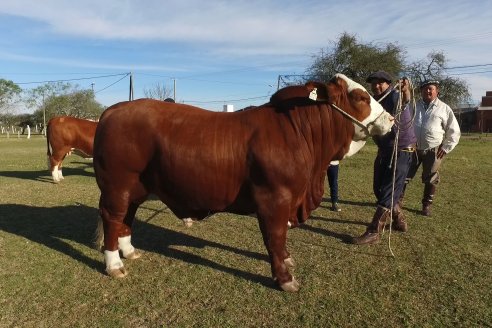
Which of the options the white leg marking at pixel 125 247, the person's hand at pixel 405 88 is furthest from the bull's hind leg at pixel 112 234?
the person's hand at pixel 405 88

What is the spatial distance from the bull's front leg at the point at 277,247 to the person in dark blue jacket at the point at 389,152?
5.58ft

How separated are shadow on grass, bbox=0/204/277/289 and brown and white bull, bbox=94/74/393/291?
0.79m

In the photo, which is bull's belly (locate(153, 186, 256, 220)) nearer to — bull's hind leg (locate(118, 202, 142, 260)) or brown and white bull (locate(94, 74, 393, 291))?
brown and white bull (locate(94, 74, 393, 291))

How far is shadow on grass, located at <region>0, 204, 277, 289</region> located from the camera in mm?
4727

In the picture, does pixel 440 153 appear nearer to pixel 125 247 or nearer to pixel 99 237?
pixel 125 247

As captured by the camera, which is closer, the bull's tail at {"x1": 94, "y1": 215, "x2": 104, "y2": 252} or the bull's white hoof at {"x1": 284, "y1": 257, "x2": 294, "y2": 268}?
the bull's white hoof at {"x1": 284, "y1": 257, "x2": 294, "y2": 268}

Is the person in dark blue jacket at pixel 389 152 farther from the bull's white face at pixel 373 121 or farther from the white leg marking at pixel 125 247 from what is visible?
the white leg marking at pixel 125 247

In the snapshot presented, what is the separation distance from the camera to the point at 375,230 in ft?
17.6

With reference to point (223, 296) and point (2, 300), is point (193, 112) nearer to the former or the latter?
point (223, 296)

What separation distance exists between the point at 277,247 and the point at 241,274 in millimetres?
661

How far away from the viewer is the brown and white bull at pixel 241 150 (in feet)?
12.6

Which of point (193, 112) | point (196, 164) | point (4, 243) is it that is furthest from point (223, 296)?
point (4, 243)

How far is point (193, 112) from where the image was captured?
4.11m

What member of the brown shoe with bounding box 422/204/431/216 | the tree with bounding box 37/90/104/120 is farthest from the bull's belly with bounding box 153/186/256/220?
the tree with bounding box 37/90/104/120
